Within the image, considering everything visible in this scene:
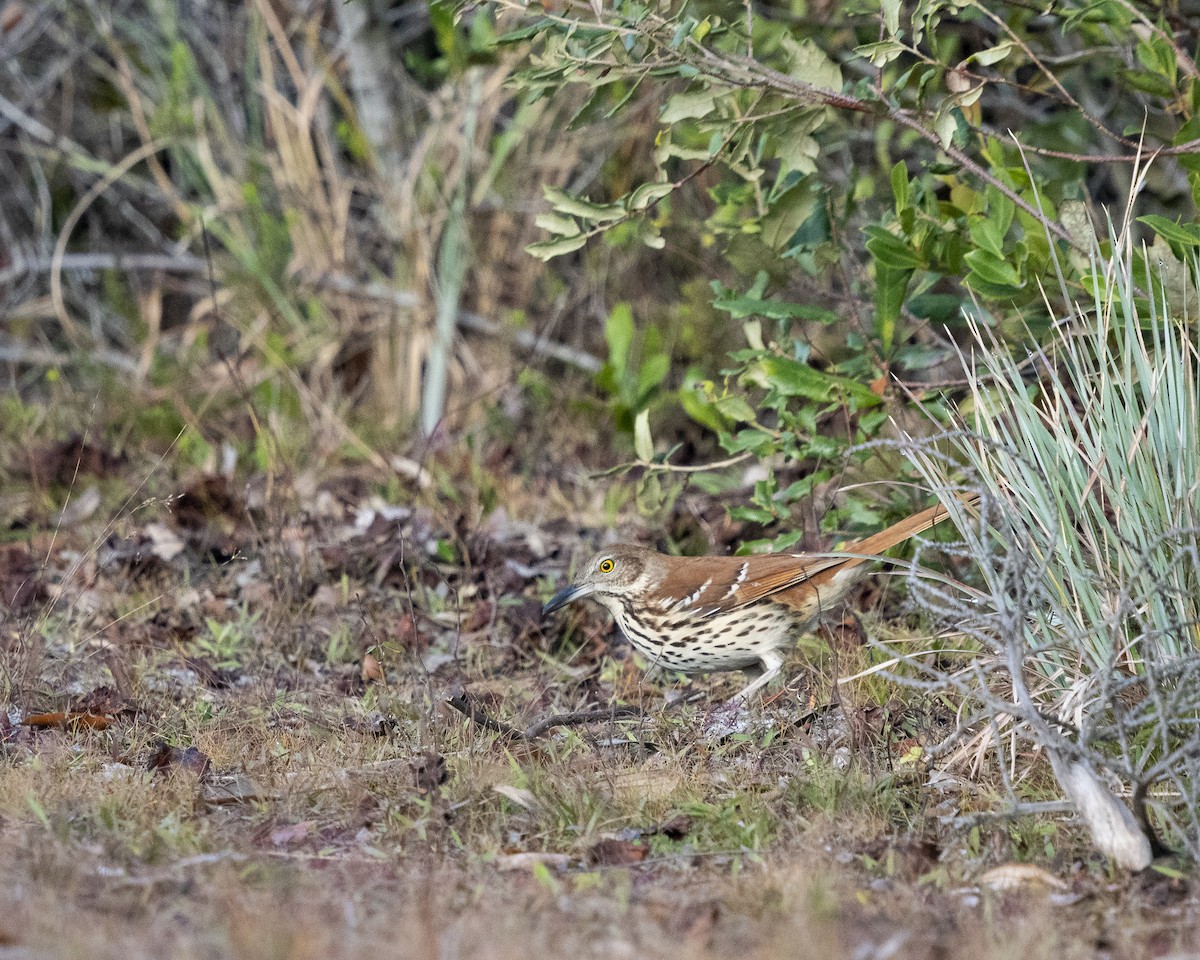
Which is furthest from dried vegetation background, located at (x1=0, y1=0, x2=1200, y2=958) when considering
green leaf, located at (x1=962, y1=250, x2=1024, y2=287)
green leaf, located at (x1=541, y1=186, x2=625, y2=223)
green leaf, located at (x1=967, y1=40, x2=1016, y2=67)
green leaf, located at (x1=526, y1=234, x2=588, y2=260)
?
green leaf, located at (x1=967, y1=40, x2=1016, y2=67)

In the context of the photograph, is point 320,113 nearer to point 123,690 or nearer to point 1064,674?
point 123,690

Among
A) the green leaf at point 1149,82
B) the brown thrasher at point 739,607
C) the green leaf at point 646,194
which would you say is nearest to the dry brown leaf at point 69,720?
the brown thrasher at point 739,607

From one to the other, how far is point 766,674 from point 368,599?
153 cm

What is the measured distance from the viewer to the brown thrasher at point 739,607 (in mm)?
4070

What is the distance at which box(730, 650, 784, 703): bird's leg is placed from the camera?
4012 mm

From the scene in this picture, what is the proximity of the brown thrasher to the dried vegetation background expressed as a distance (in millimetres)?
153

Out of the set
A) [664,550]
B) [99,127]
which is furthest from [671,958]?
[99,127]

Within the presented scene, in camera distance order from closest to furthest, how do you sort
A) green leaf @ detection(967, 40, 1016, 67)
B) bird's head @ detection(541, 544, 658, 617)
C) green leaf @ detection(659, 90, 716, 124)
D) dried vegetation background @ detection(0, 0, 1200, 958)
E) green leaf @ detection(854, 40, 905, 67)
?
dried vegetation background @ detection(0, 0, 1200, 958) → green leaf @ detection(854, 40, 905, 67) → green leaf @ detection(967, 40, 1016, 67) → green leaf @ detection(659, 90, 716, 124) → bird's head @ detection(541, 544, 658, 617)

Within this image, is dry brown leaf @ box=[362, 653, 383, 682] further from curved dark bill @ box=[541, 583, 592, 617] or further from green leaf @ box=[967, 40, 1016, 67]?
green leaf @ box=[967, 40, 1016, 67]

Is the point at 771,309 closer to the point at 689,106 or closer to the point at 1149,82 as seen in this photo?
the point at 689,106

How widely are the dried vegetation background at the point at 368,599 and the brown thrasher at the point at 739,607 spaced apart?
0.15 meters

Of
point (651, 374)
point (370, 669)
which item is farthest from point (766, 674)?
point (651, 374)

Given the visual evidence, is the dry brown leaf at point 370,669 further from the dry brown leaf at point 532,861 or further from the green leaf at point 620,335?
the green leaf at point 620,335

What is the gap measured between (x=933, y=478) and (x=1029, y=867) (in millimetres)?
1010
